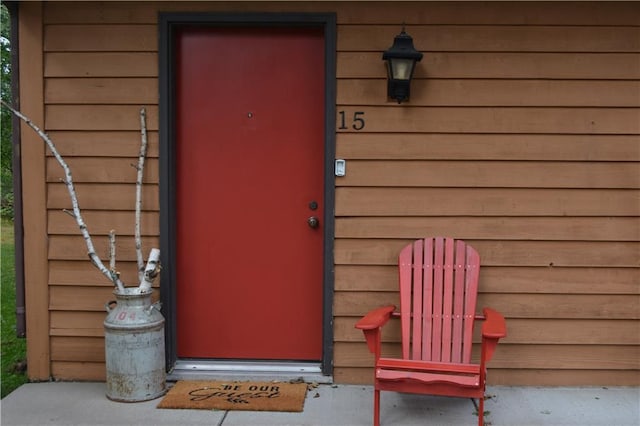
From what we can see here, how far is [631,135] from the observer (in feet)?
9.81

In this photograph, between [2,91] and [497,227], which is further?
[2,91]

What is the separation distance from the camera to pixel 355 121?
300cm

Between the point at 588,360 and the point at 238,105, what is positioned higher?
the point at 238,105

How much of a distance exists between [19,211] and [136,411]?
128 cm

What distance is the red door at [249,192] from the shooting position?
3.12 meters

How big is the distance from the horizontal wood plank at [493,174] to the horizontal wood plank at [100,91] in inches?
45.4

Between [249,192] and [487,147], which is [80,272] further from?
[487,147]

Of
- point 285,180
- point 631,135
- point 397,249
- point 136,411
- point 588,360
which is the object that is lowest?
point 136,411

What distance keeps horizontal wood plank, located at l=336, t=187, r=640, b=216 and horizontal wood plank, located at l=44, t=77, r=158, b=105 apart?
1168mm

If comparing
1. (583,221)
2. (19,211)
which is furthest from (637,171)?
(19,211)

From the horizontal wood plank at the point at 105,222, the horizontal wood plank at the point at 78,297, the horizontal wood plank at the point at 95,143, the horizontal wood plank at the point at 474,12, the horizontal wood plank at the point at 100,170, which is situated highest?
the horizontal wood plank at the point at 474,12

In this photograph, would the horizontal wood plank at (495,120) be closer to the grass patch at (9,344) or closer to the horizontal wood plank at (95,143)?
the horizontal wood plank at (95,143)

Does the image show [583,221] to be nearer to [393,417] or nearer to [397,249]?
[397,249]

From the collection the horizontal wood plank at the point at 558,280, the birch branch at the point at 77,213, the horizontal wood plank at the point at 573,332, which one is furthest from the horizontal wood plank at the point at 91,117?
the horizontal wood plank at the point at 573,332
